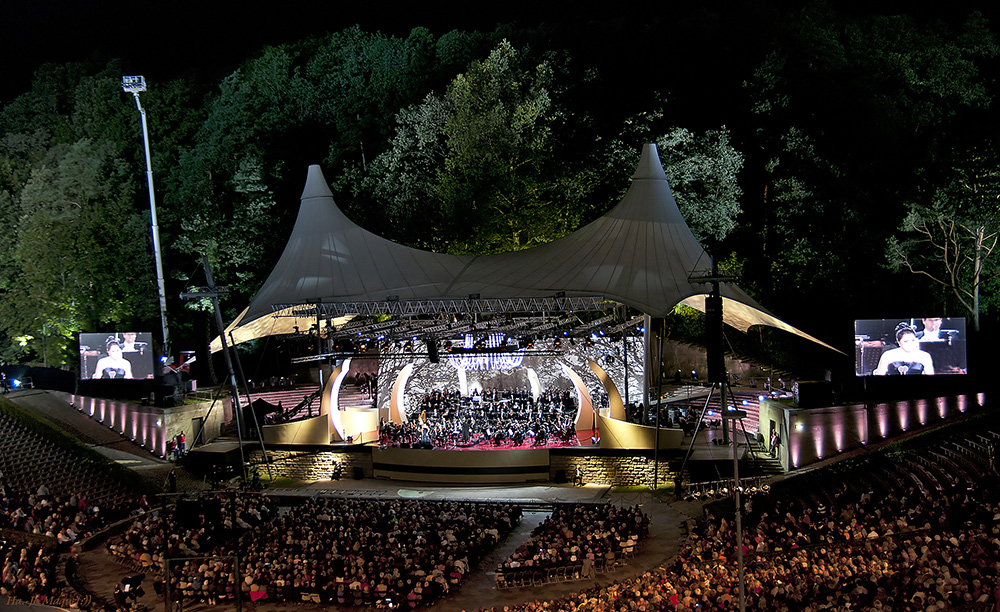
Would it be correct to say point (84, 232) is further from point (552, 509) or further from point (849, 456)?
point (849, 456)

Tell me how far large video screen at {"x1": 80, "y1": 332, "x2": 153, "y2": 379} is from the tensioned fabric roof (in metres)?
4.85

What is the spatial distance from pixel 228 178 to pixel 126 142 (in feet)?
17.0

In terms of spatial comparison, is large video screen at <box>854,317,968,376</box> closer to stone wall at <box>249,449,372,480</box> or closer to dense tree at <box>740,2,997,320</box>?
dense tree at <box>740,2,997,320</box>

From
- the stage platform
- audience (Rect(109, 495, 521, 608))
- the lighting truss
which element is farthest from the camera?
the stage platform

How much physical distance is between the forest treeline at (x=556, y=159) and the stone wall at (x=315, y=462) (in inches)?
381

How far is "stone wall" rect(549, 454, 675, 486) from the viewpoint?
22328 millimetres

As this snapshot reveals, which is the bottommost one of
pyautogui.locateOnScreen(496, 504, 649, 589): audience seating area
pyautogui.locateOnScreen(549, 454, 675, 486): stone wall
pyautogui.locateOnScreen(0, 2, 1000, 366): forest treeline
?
pyautogui.locateOnScreen(496, 504, 649, 589): audience seating area

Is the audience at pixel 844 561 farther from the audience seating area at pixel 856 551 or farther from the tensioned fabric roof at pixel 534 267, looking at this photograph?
the tensioned fabric roof at pixel 534 267

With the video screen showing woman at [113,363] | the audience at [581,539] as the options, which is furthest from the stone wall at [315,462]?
the audience at [581,539]

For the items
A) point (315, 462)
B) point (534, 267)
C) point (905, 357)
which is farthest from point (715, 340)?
point (315, 462)

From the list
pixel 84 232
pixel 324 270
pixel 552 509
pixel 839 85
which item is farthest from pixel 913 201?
pixel 84 232

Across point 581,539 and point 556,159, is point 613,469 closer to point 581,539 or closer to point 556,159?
point 581,539

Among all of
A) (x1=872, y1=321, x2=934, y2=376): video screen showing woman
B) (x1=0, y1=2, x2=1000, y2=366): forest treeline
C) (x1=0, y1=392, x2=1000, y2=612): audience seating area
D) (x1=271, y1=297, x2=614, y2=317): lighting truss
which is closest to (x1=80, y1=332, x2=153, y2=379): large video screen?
(x1=0, y1=2, x2=1000, y2=366): forest treeline

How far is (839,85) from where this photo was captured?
29875 millimetres
